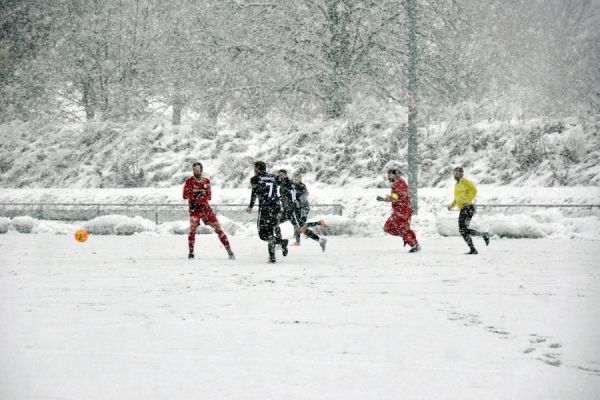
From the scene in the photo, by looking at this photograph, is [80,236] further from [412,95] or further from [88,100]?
[88,100]

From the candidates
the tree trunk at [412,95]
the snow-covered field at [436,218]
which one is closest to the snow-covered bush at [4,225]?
the snow-covered field at [436,218]

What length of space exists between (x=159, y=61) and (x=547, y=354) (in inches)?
1307

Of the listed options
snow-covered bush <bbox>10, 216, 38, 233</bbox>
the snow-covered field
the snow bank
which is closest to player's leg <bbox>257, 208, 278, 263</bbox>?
the snow-covered field

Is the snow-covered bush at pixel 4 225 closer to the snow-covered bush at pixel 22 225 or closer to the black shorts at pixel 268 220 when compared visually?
the snow-covered bush at pixel 22 225

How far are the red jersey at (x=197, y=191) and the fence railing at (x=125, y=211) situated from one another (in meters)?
10.7

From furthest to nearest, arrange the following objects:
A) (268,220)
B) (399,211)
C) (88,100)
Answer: (88,100), (399,211), (268,220)

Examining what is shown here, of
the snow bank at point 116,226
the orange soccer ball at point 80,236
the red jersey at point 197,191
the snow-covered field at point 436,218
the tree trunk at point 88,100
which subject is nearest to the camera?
the red jersey at point 197,191

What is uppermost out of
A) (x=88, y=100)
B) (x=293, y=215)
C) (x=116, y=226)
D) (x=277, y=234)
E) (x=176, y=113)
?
(x=88, y=100)

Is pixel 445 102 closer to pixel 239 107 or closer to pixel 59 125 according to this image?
pixel 239 107

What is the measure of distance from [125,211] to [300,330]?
2184cm

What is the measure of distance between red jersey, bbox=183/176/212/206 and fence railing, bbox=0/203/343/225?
10740mm

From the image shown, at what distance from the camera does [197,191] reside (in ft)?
44.1

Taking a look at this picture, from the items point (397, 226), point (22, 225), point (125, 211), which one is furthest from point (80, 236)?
point (125, 211)

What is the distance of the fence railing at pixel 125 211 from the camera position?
25312mm
